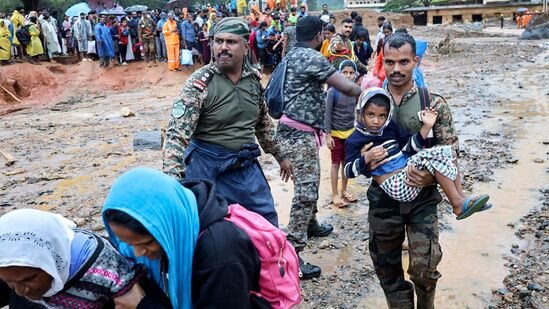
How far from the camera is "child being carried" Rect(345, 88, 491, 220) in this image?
2539mm

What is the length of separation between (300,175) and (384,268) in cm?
119

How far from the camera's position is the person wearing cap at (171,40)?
1588 cm

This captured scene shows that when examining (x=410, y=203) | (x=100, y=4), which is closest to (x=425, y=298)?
(x=410, y=203)

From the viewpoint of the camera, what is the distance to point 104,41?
16.4 m

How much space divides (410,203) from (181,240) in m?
1.62

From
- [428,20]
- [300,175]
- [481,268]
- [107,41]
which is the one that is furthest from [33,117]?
[428,20]

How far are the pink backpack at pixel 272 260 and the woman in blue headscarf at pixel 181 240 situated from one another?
0.17 feet

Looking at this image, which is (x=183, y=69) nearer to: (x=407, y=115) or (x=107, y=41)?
Result: (x=107, y=41)

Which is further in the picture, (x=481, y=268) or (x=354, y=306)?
(x=481, y=268)

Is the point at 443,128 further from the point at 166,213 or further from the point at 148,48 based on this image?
the point at 148,48

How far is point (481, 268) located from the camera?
3883 millimetres

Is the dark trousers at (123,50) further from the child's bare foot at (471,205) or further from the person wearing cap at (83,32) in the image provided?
the child's bare foot at (471,205)

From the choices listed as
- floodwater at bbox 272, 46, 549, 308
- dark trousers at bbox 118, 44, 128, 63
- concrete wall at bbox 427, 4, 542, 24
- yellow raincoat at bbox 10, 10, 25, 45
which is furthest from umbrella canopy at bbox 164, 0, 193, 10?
concrete wall at bbox 427, 4, 542, 24

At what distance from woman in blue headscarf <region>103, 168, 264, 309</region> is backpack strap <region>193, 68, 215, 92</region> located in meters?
1.29
